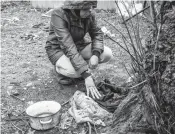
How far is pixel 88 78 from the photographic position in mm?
3959

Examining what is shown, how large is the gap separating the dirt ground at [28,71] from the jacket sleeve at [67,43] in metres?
0.56

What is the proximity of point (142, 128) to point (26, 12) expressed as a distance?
6710 mm

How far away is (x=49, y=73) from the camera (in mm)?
4941

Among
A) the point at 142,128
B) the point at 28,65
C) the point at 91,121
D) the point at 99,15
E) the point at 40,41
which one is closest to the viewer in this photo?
the point at 142,128

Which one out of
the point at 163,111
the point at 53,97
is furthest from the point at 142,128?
the point at 53,97

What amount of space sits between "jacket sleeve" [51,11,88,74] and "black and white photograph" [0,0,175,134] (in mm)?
14

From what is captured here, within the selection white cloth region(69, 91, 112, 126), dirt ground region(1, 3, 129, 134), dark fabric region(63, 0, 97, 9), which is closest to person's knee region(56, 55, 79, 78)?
dirt ground region(1, 3, 129, 134)

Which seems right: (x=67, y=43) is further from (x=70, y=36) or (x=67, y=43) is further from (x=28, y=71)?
(x=28, y=71)

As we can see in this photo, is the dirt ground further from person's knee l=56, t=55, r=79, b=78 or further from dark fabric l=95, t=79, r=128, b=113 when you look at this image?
dark fabric l=95, t=79, r=128, b=113

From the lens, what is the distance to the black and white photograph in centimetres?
234

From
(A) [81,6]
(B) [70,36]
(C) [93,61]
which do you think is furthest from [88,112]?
(A) [81,6]

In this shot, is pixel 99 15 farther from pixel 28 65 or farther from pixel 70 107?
pixel 70 107

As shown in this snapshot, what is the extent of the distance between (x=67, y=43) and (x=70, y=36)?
0.43 feet

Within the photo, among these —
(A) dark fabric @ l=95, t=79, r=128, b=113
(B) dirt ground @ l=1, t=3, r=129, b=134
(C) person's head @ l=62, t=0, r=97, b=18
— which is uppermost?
(C) person's head @ l=62, t=0, r=97, b=18
